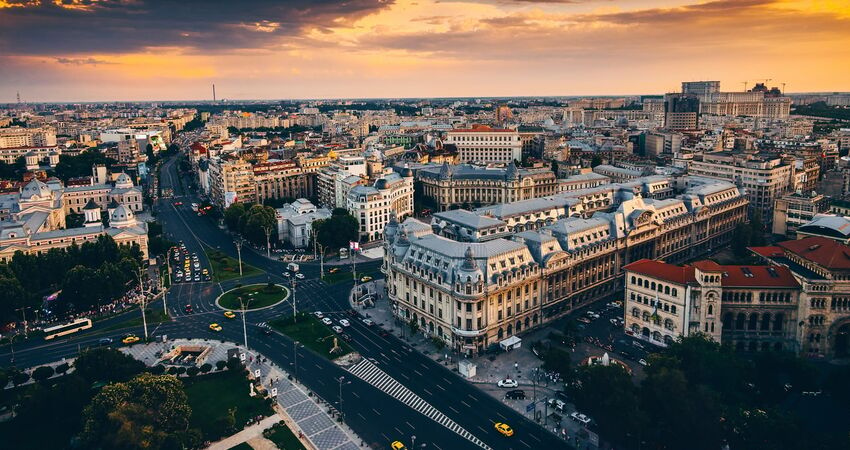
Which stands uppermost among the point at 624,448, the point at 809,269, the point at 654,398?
the point at 809,269

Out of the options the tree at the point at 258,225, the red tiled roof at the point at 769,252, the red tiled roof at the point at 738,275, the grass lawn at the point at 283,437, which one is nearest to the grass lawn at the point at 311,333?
the grass lawn at the point at 283,437

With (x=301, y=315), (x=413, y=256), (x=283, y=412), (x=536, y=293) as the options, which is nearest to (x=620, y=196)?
(x=536, y=293)

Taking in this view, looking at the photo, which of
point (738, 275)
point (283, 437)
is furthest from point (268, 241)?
point (738, 275)

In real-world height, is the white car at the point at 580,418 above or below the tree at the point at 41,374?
below

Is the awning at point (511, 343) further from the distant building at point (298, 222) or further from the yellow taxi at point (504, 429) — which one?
the distant building at point (298, 222)

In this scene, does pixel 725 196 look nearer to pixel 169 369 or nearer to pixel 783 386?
pixel 783 386

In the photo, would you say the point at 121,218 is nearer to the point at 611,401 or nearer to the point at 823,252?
the point at 611,401
